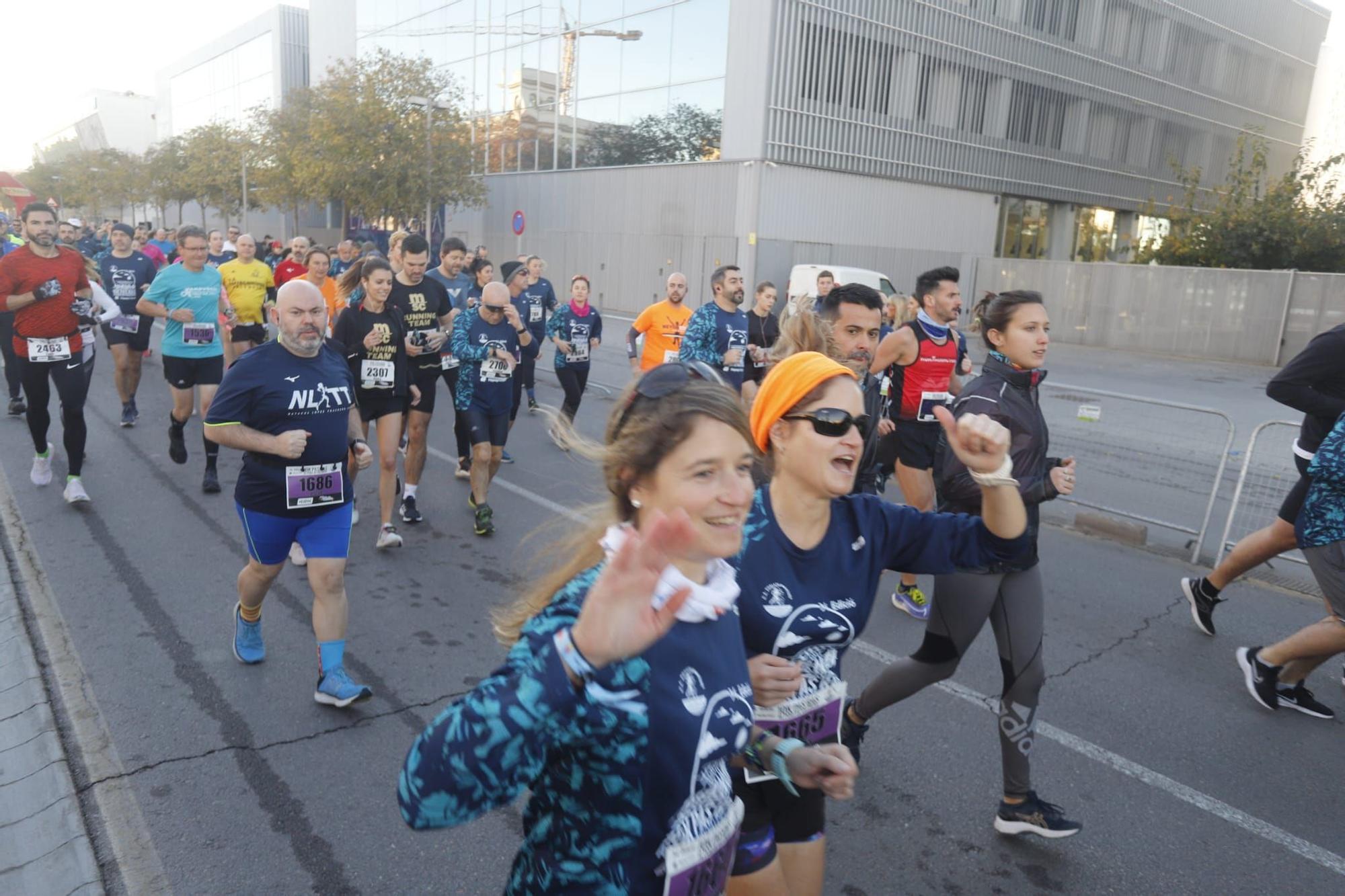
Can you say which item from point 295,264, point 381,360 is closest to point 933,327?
point 381,360

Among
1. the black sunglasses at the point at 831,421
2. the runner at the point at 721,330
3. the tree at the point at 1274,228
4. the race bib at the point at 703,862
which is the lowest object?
the race bib at the point at 703,862

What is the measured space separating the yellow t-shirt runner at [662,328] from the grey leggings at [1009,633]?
6444 mm

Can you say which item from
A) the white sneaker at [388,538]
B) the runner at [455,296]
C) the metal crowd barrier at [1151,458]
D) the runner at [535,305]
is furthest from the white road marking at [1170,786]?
the runner at [535,305]

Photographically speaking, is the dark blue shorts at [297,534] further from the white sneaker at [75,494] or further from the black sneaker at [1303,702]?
the black sneaker at [1303,702]

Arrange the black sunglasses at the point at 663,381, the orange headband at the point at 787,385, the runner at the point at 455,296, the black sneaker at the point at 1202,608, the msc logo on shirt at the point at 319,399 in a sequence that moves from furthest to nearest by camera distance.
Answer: the runner at the point at 455,296 < the black sneaker at the point at 1202,608 < the msc logo on shirt at the point at 319,399 < the orange headband at the point at 787,385 < the black sunglasses at the point at 663,381

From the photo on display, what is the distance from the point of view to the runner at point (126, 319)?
1011cm

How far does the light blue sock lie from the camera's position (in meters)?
4.40

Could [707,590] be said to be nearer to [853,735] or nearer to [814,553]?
[814,553]

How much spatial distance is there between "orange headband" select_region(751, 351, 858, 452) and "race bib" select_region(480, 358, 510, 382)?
503 cm

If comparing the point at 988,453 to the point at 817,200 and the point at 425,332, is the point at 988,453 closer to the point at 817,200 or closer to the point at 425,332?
the point at 425,332

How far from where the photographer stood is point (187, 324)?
8539 mm

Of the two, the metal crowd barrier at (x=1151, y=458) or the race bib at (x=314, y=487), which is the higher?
the race bib at (x=314, y=487)

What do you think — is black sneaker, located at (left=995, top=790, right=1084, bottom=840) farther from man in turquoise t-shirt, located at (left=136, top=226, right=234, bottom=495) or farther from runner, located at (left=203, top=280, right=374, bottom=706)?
man in turquoise t-shirt, located at (left=136, top=226, right=234, bottom=495)

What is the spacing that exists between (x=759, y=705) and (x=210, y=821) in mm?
2485
